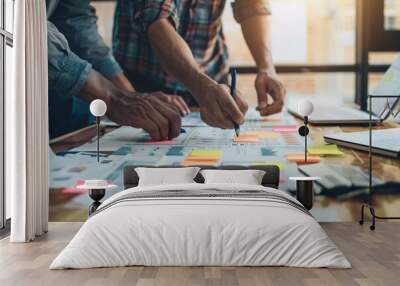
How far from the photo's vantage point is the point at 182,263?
4441mm

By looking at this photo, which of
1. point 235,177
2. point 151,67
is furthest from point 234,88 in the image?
point 235,177

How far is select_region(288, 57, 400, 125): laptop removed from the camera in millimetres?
7227

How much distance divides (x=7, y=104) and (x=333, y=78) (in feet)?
12.4

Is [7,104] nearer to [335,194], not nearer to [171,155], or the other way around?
[171,155]

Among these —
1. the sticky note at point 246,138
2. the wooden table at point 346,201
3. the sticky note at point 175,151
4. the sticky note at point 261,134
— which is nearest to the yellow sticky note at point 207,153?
the sticky note at point 175,151

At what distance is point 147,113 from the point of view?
729cm

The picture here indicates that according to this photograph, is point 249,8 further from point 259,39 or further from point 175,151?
point 175,151

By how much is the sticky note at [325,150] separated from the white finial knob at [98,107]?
7.99 feet

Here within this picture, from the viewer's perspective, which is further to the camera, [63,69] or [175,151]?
[63,69]

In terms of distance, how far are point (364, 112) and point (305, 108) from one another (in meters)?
0.93

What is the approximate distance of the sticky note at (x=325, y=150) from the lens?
23.3 ft

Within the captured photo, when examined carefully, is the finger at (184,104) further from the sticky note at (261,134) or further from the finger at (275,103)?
the finger at (275,103)

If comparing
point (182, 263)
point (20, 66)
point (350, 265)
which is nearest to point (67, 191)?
point (20, 66)

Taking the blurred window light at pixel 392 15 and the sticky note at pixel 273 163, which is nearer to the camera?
the sticky note at pixel 273 163
